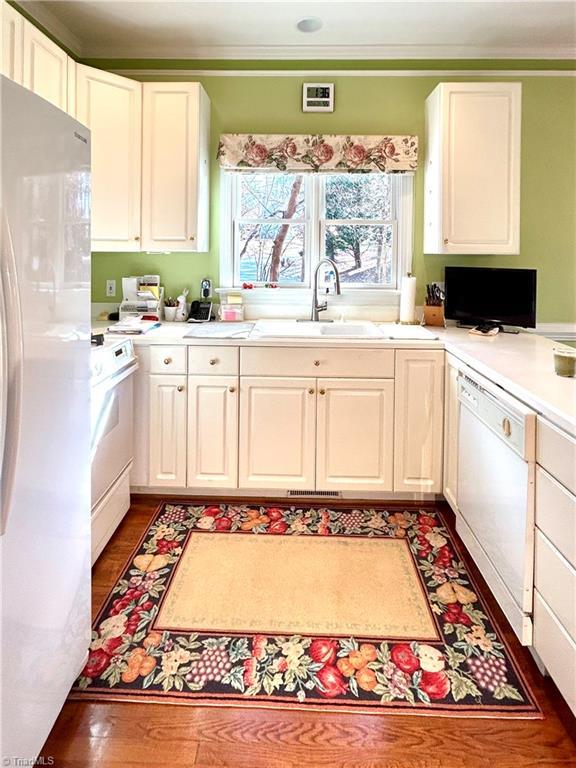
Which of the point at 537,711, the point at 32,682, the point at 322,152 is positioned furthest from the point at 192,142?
the point at 537,711

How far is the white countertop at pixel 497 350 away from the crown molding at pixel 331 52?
64.1 inches

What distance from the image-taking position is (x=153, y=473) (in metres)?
3.19

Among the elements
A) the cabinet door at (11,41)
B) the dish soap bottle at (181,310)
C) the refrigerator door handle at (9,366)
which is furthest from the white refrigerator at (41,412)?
the dish soap bottle at (181,310)

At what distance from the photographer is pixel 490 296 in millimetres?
3330

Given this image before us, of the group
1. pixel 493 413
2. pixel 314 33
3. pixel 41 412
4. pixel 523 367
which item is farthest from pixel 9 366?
pixel 314 33

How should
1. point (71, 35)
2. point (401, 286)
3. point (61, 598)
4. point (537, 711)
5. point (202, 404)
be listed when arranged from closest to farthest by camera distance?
point (61, 598) < point (537, 711) < point (202, 404) < point (71, 35) < point (401, 286)

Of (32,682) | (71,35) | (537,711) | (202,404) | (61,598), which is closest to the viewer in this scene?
(32,682)

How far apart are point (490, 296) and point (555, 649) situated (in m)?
2.12

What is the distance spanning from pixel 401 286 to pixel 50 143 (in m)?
2.57

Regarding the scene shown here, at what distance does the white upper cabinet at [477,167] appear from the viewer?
321 centimetres

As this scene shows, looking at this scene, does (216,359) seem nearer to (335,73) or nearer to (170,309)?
(170,309)

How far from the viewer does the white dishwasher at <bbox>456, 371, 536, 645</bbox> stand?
185 cm

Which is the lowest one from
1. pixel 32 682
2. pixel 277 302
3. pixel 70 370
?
pixel 32 682

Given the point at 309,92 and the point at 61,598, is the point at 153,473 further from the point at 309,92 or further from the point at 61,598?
the point at 309,92
